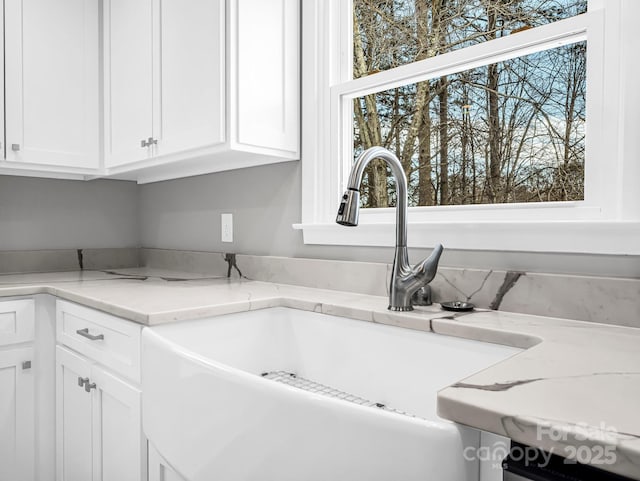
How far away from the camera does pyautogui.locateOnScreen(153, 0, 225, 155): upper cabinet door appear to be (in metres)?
1.57

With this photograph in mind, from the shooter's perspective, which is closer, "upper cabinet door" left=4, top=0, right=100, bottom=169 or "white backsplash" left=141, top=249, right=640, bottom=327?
"white backsplash" left=141, top=249, right=640, bottom=327

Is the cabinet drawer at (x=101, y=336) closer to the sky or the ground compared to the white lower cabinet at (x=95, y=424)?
closer to the sky

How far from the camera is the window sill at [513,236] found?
1066 millimetres

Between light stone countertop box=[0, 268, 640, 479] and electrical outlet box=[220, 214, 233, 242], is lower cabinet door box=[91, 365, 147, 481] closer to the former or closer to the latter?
light stone countertop box=[0, 268, 640, 479]

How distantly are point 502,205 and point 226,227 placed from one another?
3.96 feet

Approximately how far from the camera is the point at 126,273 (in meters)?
2.25

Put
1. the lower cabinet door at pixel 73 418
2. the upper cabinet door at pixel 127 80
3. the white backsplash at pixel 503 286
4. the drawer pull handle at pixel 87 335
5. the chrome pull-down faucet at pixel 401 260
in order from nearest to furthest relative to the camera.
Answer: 1. the white backsplash at pixel 503 286
2. the chrome pull-down faucet at pixel 401 260
3. the drawer pull handle at pixel 87 335
4. the lower cabinet door at pixel 73 418
5. the upper cabinet door at pixel 127 80

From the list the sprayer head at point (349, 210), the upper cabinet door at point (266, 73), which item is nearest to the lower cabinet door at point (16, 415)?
the upper cabinet door at point (266, 73)

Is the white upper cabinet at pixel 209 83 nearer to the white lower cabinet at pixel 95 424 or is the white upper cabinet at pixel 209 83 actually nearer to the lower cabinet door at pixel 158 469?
the white lower cabinet at pixel 95 424

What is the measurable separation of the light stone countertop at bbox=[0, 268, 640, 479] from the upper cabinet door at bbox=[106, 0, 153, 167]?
0.62m

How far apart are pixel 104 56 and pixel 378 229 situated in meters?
1.56

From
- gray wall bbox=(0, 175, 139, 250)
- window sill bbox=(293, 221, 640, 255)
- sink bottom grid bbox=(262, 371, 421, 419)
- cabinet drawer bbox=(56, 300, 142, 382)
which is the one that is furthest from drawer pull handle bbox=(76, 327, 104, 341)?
gray wall bbox=(0, 175, 139, 250)

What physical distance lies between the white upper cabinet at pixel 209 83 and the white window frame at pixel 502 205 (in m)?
0.12

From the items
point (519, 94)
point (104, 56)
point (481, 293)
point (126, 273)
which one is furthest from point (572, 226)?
point (104, 56)
